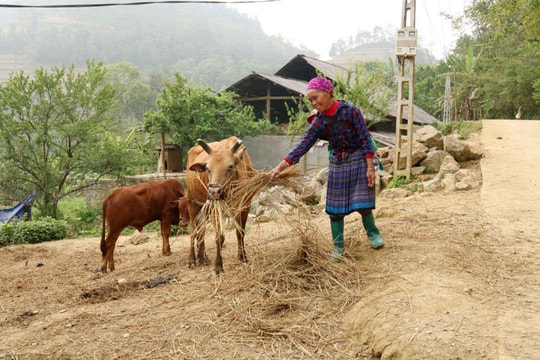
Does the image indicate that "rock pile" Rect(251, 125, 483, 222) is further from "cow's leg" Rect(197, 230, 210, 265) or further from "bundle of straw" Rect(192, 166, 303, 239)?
"bundle of straw" Rect(192, 166, 303, 239)

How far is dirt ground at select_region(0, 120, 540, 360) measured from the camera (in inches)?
123

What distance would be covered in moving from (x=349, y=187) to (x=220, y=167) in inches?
54.6

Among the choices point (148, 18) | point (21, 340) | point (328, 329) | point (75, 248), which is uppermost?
point (148, 18)

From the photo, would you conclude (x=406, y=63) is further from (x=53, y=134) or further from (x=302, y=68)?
(x=302, y=68)

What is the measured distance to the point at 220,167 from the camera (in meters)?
5.00

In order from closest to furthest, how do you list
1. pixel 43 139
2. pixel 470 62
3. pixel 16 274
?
pixel 16 274
pixel 43 139
pixel 470 62

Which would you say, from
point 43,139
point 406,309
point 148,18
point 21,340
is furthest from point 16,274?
point 148,18

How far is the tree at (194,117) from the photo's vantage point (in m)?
20.2

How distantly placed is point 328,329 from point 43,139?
1546 cm

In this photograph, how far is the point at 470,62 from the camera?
30.9 metres

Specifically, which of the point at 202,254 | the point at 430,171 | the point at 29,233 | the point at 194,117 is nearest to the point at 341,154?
the point at 202,254

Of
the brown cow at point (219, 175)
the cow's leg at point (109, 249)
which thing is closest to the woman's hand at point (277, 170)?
the brown cow at point (219, 175)

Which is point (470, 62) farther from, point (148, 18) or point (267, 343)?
point (148, 18)

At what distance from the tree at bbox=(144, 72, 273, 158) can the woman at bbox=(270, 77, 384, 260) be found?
15576 mm
